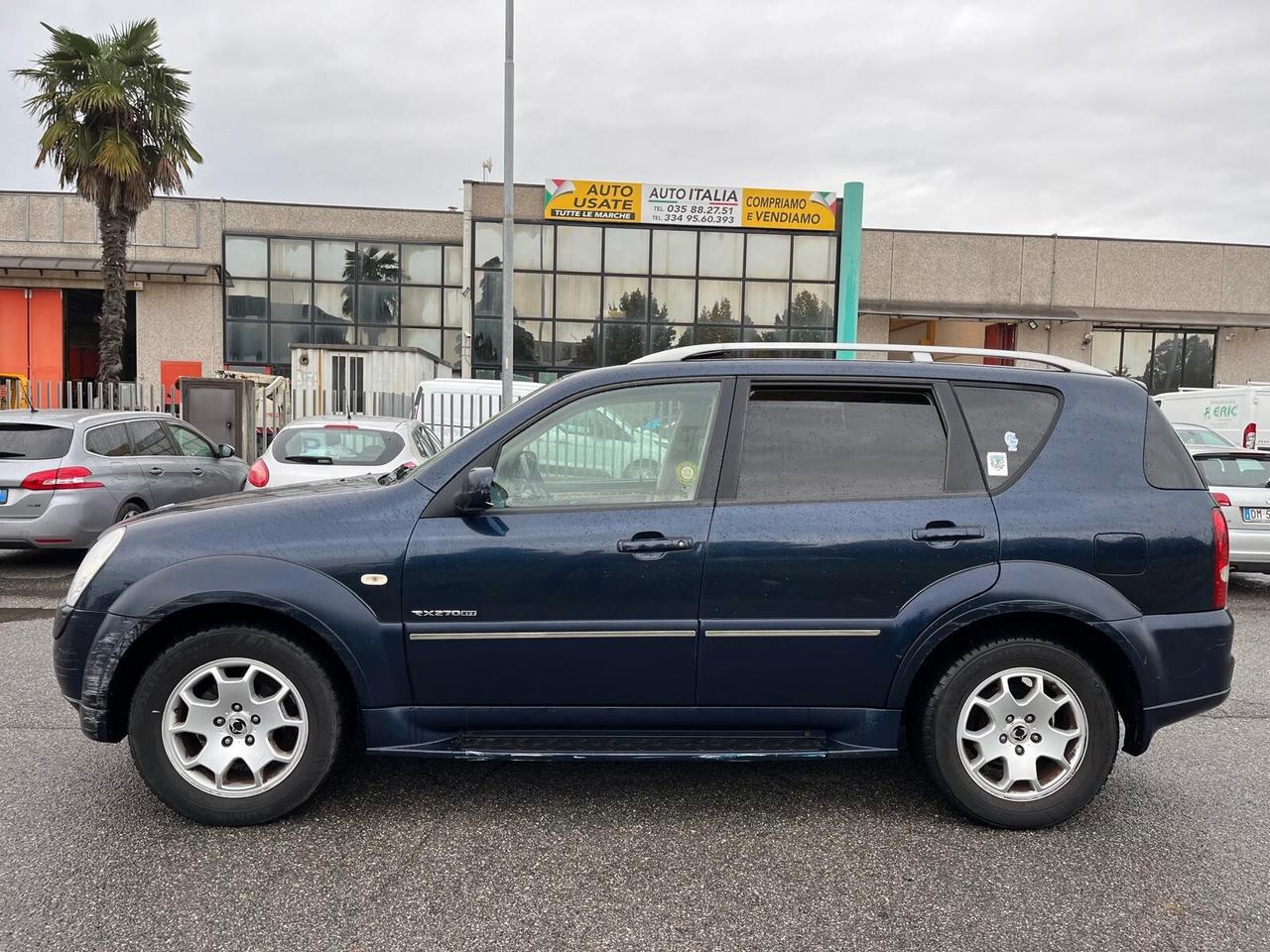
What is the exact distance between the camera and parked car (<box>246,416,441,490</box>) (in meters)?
8.34

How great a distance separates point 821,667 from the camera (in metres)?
3.30

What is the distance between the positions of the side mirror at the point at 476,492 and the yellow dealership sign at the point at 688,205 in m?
22.0

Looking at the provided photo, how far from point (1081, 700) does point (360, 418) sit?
757cm

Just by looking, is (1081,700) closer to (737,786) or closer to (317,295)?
(737,786)

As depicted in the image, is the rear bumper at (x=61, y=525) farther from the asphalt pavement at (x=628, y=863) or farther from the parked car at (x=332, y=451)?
the asphalt pavement at (x=628, y=863)

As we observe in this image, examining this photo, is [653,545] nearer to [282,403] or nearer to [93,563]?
[93,563]

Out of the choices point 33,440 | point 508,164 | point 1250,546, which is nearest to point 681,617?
point 1250,546

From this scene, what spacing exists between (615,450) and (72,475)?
7.04 meters

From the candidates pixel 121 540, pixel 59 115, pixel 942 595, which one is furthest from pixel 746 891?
pixel 59 115

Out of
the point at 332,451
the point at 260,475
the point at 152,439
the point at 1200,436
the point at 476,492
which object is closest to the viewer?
the point at 476,492

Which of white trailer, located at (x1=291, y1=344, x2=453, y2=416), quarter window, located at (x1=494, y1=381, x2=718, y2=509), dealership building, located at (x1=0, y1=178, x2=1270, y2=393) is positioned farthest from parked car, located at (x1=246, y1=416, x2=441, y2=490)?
dealership building, located at (x1=0, y1=178, x2=1270, y2=393)

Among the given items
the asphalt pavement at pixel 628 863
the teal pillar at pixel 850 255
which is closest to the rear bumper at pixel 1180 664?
the asphalt pavement at pixel 628 863

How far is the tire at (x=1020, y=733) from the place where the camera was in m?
3.33

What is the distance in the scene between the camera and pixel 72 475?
8312mm
